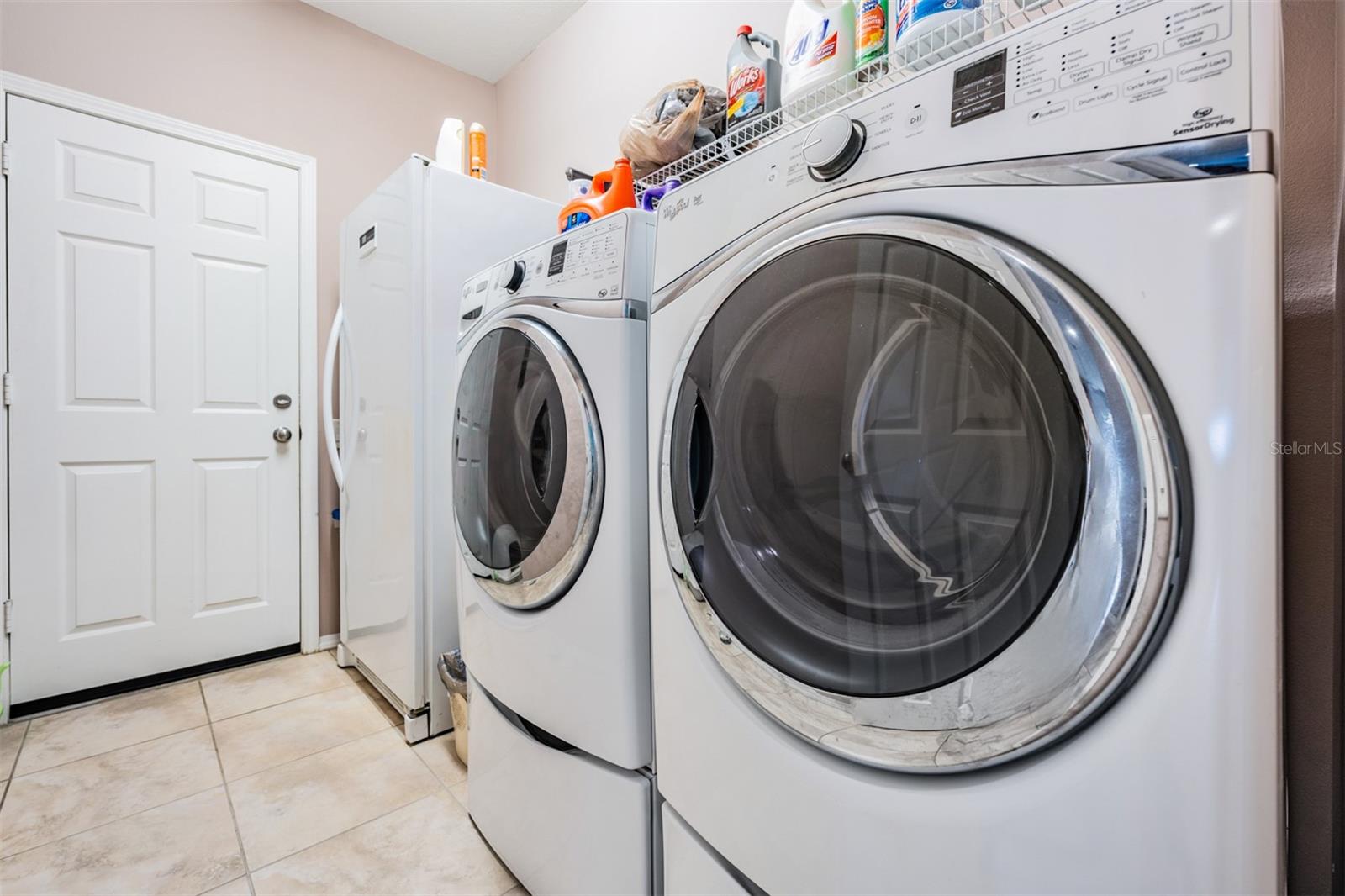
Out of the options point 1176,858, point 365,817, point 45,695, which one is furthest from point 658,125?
point 45,695

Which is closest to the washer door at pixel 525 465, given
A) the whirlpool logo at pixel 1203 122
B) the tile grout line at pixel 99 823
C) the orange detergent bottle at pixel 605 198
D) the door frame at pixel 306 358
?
the orange detergent bottle at pixel 605 198

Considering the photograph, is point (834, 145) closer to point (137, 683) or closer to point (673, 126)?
point (673, 126)

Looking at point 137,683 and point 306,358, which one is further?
point 306,358

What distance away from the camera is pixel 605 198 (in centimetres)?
131

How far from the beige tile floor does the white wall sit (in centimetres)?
210

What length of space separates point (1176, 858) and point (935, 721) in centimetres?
17

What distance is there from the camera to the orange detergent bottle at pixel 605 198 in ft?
4.25

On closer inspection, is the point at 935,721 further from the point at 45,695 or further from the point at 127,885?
the point at 45,695

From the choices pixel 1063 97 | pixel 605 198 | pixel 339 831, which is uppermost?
pixel 605 198

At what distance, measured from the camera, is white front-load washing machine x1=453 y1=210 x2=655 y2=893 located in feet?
2.88

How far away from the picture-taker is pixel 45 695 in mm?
1904

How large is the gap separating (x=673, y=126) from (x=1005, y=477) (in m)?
1.14

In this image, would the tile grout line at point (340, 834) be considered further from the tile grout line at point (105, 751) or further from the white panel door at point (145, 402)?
the white panel door at point (145, 402)

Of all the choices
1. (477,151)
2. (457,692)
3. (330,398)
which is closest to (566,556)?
(457,692)
